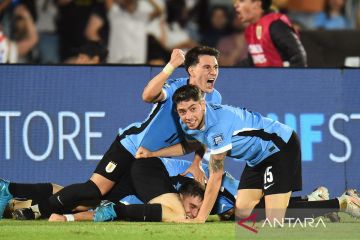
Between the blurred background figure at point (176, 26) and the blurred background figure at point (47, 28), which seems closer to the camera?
the blurred background figure at point (47, 28)

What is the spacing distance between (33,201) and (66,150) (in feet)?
3.72

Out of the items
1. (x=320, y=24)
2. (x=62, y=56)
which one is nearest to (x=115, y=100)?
(x=62, y=56)

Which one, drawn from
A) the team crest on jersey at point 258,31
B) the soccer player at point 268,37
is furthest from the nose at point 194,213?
the team crest on jersey at point 258,31

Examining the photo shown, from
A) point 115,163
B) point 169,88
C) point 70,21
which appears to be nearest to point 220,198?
point 115,163

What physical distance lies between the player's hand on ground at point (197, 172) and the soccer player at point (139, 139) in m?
0.04

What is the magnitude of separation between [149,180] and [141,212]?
0.46 m

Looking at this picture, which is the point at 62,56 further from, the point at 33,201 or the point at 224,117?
the point at 224,117

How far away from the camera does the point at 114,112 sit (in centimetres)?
1491

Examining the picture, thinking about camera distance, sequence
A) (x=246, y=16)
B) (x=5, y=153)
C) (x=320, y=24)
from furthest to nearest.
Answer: (x=320, y=24)
(x=246, y=16)
(x=5, y=153)

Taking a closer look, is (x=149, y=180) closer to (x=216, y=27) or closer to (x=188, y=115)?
(x=188, y=115)

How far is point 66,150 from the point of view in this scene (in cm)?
1473

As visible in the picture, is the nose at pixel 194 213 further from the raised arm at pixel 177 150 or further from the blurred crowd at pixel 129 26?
the blurred crowd at pixel 129 26

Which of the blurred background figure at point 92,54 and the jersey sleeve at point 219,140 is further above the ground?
the blurred background figure at point 92,54

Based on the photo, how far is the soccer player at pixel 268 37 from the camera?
1600 centimetres
